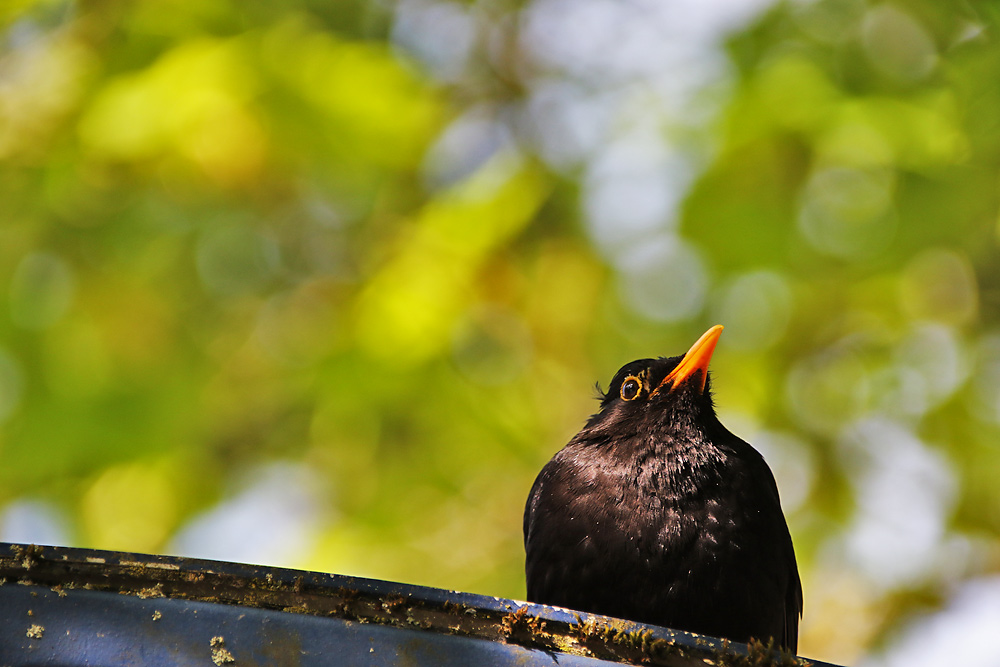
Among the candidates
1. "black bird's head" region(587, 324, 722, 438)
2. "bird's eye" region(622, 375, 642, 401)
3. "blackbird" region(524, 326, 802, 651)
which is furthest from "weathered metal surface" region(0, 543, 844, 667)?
"bird's eye" region(622, 375, 642, 401)

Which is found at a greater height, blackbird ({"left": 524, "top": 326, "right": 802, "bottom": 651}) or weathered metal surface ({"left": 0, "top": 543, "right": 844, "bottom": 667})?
blackbird ({"left": 524, "top": 326, "right": 802, "bottom": 651})

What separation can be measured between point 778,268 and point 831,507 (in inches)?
43.2

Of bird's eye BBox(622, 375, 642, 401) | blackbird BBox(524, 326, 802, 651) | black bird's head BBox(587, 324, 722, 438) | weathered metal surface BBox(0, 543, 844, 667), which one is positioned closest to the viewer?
weathered metal surface BBox(0, 543, 844, 667)

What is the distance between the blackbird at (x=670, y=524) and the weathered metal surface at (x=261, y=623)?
95 centimetres

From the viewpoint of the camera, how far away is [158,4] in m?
4.50

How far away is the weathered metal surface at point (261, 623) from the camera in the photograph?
211cm

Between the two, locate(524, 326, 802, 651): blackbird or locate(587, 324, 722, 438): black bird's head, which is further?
locate(587, 324, 722, 438): black bird's head

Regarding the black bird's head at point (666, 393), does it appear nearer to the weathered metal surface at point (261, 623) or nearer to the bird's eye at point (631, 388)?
the bird's eye at point (631, 388)

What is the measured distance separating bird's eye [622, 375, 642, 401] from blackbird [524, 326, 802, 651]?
0.03m

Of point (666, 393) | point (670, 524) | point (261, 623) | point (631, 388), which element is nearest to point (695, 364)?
point (666, 393)

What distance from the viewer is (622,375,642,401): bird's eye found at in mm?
3801

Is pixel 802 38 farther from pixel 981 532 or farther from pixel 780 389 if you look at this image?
pixel 981 532

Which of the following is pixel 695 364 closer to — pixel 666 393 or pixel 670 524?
pixel 666 393

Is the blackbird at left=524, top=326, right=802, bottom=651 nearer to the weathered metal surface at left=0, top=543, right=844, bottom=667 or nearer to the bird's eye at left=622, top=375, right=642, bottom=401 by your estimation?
the bird's eye at left=622, top=375, right=642, bottom=401
